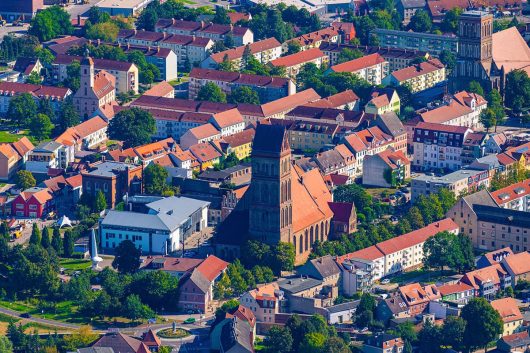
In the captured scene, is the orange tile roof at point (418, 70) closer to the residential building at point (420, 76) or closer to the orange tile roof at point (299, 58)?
the residential building at point (420, 76)

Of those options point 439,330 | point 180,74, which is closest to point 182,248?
point 439,330

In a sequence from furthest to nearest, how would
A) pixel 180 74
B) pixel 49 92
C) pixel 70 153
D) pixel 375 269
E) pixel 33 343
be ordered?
pixel 180 74 → pixel 49 92 → pixel 70 153 → pixel 375 269 → pixel 33 343

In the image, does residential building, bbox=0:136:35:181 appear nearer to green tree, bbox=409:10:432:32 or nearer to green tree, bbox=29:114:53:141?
green tree, bbox=29:114:53:141

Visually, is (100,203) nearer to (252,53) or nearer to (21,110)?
(21,110)

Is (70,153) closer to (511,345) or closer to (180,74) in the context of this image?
(180,74)

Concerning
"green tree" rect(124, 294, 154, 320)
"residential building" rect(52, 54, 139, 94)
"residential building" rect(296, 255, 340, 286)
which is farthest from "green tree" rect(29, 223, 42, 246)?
"residential building" rect(52, 54, 139, 94)

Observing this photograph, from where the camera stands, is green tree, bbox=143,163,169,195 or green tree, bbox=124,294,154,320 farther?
green tree, bbox=143,163,169,195

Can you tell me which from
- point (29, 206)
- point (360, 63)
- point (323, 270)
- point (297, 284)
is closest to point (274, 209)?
point (323, 270)

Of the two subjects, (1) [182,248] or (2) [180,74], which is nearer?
(1) [182,248]
